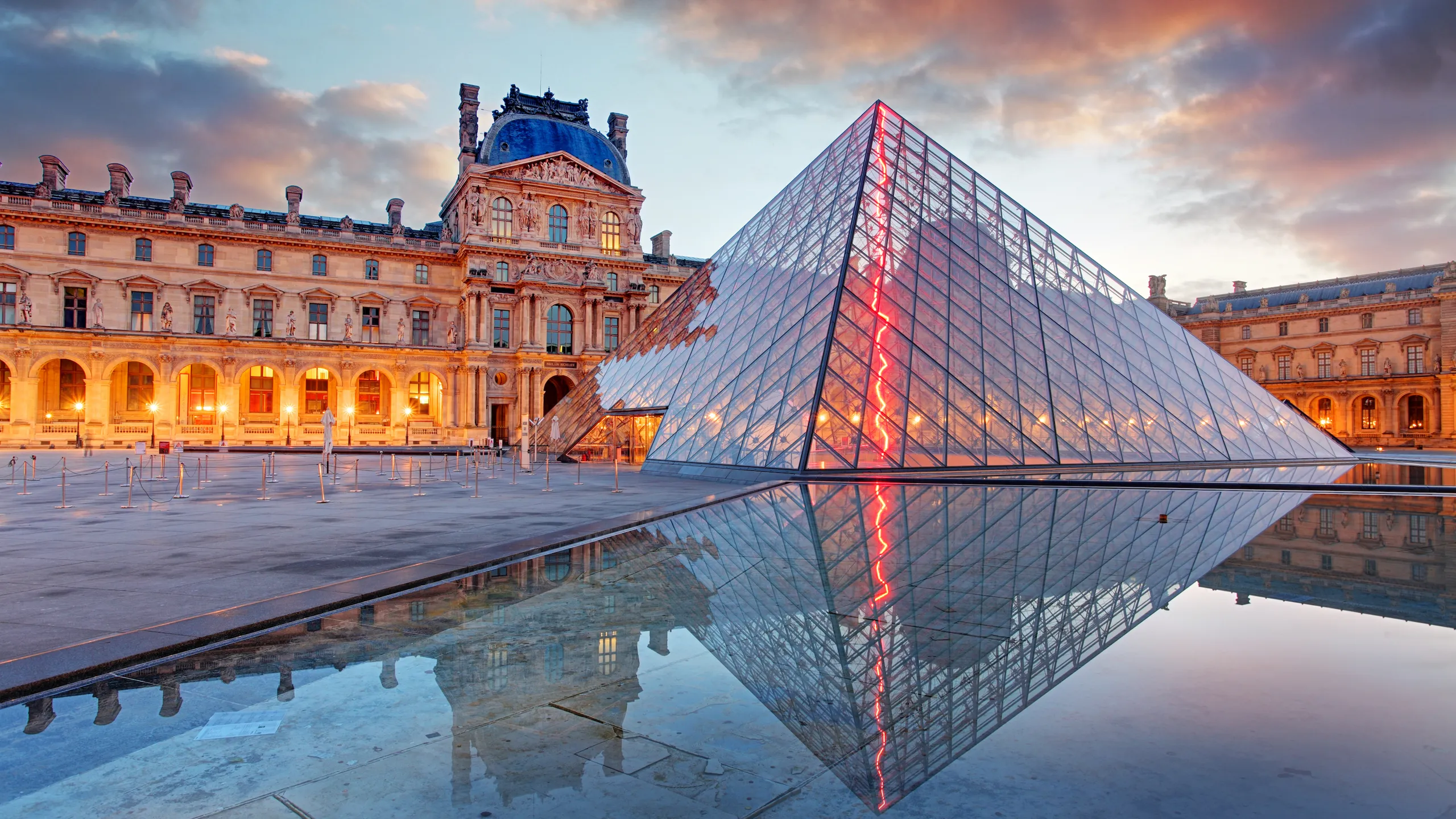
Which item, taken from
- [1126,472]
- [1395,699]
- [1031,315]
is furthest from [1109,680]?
[1031,315]

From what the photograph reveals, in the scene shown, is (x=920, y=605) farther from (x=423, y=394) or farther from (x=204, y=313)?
(x=204, y=313)

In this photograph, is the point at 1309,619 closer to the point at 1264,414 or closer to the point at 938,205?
the point at 938,205

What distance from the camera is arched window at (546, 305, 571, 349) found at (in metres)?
55.0

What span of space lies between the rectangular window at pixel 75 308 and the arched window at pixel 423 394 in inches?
723

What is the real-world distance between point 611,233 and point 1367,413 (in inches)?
2338

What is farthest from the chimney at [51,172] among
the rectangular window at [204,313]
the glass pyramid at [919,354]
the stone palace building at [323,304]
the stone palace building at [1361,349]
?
the stone palace building at [1361,349]

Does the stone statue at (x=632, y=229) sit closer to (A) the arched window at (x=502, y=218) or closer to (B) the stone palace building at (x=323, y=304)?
(B) the stone palace building at (x=323, y=304)

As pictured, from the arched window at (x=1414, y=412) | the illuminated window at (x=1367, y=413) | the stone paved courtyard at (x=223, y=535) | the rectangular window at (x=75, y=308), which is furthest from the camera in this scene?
the illuminated window at (x=1367, y=413)

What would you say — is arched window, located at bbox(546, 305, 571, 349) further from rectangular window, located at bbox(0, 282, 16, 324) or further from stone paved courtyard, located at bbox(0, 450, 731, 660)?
stone paved courtyard, located at bbox(0, 450, 731, 660)

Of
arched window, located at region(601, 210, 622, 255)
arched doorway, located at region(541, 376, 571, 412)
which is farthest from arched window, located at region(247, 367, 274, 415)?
arched window, located at region(601, 210, 622, 255)

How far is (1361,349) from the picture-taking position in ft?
204

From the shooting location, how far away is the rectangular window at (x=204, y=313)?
50125 millimetres

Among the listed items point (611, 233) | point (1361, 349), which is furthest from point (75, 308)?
point (1361, 349)

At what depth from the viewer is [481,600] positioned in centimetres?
649
